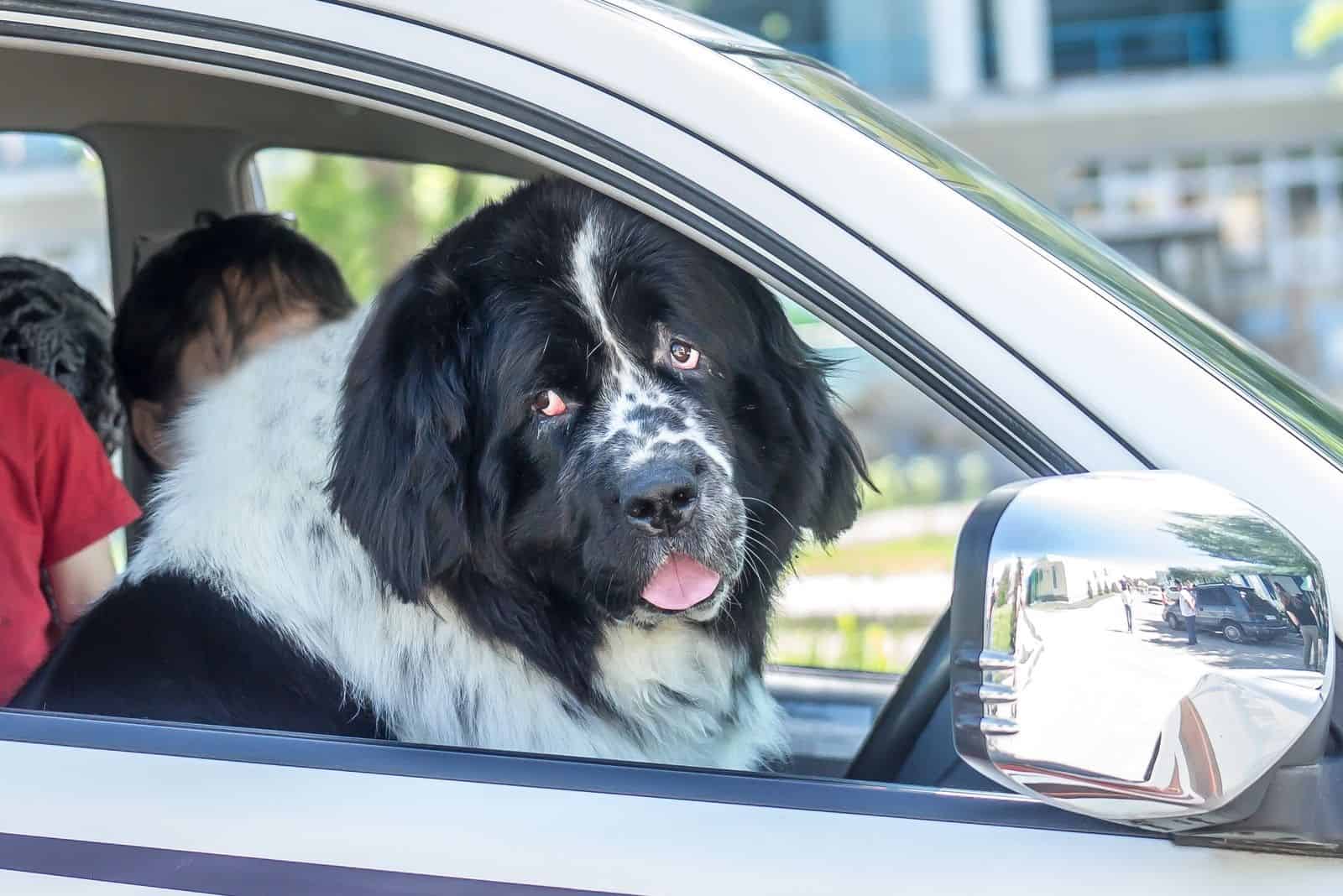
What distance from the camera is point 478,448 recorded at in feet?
6.96

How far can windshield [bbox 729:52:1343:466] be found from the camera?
1.54m

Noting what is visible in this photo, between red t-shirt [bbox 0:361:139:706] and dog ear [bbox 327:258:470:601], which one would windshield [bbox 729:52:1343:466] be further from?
red t-shirt [bbox 0:361:139:706]

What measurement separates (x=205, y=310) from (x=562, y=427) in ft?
4.03

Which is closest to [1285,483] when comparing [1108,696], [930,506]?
[1108,696]

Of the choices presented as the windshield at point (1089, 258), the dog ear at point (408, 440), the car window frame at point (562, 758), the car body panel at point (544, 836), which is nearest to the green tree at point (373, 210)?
the dog ear at point (408, 440)

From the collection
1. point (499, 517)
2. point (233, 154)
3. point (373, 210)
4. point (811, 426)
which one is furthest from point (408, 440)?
point (373, 210)

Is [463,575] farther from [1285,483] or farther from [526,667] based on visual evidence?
[1285,483]

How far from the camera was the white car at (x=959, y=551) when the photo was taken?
3.92ft

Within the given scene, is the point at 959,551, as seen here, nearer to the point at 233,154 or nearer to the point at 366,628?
the point at 366,628

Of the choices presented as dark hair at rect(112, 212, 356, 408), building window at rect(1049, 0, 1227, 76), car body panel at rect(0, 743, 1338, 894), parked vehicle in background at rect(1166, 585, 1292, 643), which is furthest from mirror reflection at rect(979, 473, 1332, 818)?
building window at rect(1049, 0, 1227, 76)

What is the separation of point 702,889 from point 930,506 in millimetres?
9355

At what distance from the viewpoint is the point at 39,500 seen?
7.97 ft

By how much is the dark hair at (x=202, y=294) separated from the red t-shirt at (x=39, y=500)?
1.74 feet

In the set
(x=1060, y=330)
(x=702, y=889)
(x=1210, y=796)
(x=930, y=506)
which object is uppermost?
(x=1060, y=330)
